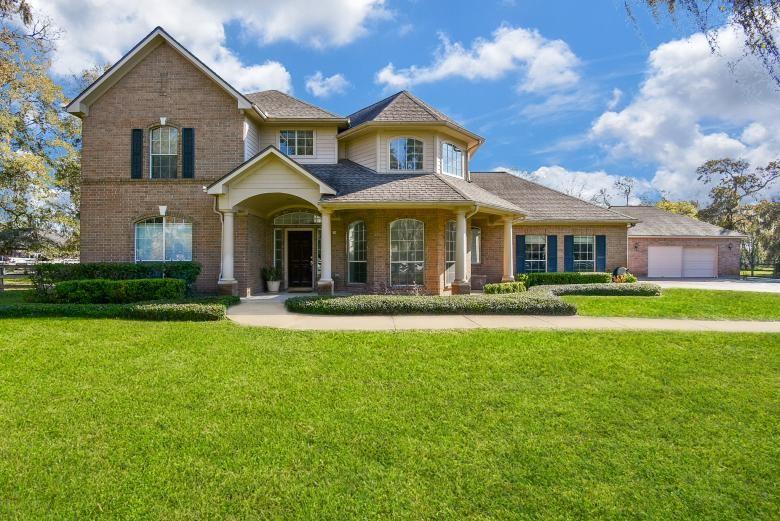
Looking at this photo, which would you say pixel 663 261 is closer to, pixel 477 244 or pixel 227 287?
pixel 477 244

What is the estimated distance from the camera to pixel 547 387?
4941 mm

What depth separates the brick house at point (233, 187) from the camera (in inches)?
501

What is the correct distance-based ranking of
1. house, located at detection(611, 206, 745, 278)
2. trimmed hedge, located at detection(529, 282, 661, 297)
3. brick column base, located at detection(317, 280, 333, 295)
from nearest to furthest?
brick column base, located at detection(317, 280, 333, 295) < trimmed hedge, located at detection(529, 282, 661, 297) < house, located at detection(611, 206, 745, 278)

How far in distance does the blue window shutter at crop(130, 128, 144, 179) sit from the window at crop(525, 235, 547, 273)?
17.4 metres

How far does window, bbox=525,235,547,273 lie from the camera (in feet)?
67.4

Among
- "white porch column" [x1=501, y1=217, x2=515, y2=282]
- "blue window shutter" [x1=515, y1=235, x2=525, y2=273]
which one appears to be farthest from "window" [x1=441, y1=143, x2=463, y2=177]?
"blue window shutter" [x1=515, y1=235, x2=525, y2=273]

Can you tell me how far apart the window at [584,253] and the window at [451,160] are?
27.6ft

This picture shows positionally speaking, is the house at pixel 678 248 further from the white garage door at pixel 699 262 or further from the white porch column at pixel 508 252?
the white porch column at pixel 508 252

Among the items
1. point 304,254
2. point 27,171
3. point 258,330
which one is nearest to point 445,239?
point 304,254

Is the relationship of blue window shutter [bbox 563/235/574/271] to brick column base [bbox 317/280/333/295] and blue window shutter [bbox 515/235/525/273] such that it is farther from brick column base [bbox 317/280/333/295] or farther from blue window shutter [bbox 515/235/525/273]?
brick column base [bbox 317/280/333/295]

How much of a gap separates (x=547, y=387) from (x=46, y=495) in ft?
16.3

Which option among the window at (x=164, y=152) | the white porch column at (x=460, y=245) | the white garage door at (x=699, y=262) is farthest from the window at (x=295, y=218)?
the white garage door at (x=699, y=262)

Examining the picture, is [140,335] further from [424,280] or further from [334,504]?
[424,280]

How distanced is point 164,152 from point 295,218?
5036 mm
